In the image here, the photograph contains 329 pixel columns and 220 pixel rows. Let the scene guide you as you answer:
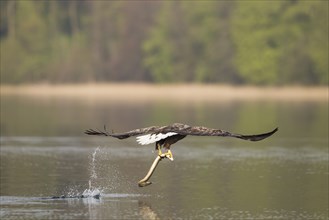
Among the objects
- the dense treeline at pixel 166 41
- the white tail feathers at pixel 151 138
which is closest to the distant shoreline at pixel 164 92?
the dense treeline at pixel 166 41

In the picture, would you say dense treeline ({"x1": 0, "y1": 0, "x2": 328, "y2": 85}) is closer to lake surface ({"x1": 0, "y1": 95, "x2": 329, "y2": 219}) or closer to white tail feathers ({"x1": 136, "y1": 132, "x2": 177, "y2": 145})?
lake surface ({"x1": 0, "y1": 95, "x2": 329, "y2": 219})

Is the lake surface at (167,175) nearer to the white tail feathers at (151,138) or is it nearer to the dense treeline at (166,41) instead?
the white tail feathers at (151,138)

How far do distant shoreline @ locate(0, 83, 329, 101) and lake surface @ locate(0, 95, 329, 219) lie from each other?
150 feet

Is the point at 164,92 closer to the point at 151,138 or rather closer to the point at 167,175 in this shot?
the point at 167,175

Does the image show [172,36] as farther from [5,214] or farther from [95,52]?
[5,214]

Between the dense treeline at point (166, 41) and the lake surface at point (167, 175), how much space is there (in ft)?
170

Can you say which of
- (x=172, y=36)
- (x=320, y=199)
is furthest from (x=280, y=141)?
(x=172, y=36)

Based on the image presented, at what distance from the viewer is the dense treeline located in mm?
102062

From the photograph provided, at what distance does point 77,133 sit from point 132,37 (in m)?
80.3

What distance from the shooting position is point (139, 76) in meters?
121

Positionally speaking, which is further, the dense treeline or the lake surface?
the dense treeline

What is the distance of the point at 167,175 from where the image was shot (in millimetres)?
28125

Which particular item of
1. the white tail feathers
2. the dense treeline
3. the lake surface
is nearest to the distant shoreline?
the dense treeline

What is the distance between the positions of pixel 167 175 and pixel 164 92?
82.0m
